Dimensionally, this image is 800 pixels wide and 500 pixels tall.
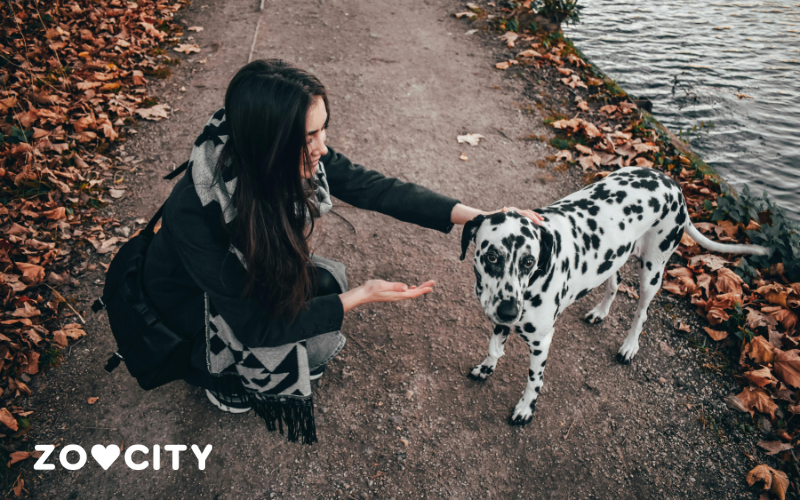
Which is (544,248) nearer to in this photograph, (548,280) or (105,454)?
(548,280)

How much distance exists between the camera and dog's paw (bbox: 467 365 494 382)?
355cm

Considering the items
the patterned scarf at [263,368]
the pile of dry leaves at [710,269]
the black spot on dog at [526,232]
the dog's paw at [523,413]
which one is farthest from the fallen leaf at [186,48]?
the dog's paw at [523,413]

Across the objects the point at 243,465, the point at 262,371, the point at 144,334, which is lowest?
the point at 243,465

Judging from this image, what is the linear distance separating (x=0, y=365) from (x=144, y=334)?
5.26 feet

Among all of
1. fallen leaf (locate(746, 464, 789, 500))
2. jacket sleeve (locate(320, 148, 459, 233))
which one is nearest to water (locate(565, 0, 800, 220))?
fallen leaf (locate(746, 464, 789, 500))

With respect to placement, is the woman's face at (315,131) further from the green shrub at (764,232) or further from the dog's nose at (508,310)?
the green shrub at (764,232)

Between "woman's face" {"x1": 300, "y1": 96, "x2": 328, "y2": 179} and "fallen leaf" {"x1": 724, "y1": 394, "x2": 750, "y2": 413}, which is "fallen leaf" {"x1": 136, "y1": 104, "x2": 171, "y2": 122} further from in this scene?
"fallen leaf" {"x1": 724, "y1": 394, "x2": 750, "y2": 413}

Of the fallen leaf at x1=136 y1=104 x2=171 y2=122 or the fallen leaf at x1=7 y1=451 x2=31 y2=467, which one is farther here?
the fallen leaf at x1=136 y1=104 x2=171 y2=122

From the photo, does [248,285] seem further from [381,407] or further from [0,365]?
[0,365]

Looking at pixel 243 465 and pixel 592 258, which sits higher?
pixel 592 258

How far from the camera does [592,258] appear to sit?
2996 mm

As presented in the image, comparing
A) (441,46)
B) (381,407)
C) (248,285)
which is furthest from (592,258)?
(441,46)

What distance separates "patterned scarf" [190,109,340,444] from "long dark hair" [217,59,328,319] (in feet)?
0.43

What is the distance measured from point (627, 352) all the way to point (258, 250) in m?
3.12
